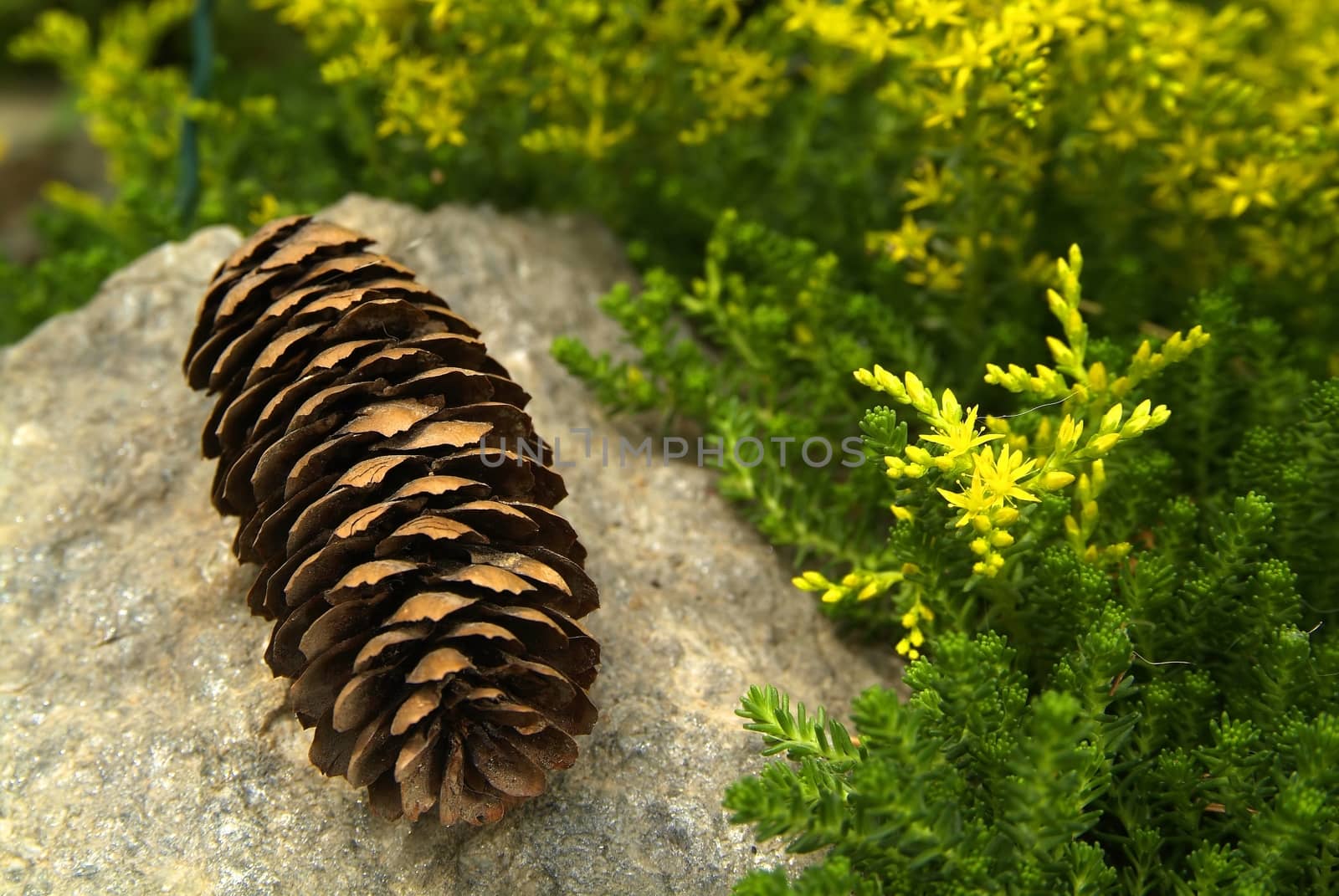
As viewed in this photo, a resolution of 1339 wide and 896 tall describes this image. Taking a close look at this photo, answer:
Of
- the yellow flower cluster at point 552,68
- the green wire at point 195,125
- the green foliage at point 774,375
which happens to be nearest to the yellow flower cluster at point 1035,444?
→ the green foliage at point 774,375

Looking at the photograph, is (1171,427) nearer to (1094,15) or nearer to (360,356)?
(1094,15)

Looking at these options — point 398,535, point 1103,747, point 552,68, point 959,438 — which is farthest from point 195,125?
point 1103,747

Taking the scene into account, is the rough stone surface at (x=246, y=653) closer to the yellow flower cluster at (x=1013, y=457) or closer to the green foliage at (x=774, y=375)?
the green foliage at (x=774, y=375)

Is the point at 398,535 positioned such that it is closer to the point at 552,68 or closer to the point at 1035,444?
the point at 1035,444

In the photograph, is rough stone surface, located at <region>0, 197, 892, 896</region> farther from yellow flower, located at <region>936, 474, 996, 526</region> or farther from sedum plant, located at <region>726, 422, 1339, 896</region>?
yellow flower, located at <region>936, 474, 996, 526</region>

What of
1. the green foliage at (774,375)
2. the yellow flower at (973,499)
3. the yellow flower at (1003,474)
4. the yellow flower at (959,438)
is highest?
the yellow flower at (959,438)

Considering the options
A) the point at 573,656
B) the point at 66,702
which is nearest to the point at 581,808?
the point at 573,656
